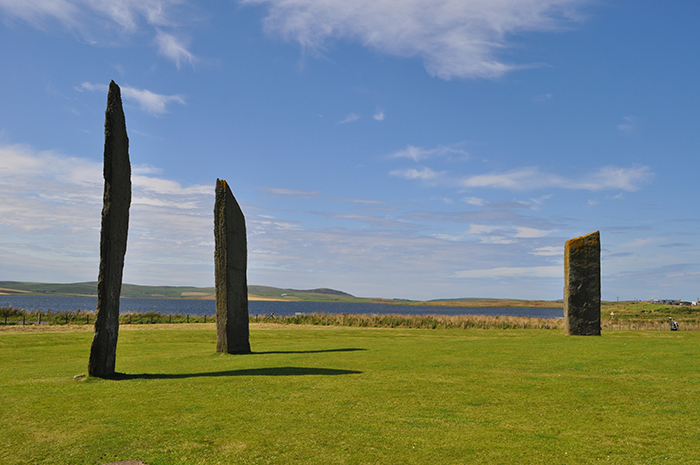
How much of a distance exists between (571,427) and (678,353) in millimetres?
10060

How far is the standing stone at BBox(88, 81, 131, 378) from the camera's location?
11844 millimetres

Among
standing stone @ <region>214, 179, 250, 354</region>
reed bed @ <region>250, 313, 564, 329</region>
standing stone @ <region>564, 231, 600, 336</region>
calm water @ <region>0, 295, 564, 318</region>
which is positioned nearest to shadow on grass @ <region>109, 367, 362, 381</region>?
standing stone @ <region>214, 179, 250, 354</region>

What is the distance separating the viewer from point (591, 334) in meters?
22.8

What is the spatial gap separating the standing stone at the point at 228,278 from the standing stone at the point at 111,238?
18.4ft

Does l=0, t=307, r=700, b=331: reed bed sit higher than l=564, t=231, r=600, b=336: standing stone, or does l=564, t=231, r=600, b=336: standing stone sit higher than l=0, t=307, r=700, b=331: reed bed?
l=564, t=231, r=600, b=336: standing stone

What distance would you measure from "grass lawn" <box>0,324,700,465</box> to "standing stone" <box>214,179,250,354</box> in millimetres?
3187

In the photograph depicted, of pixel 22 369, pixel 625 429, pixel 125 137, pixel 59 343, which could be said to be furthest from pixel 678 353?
pixel 59 343

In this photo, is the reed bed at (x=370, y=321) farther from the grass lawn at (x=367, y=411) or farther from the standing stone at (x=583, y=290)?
the grass lawn at (x=367, y=411)

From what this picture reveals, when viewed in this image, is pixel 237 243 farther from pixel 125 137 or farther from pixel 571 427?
pixel 571 427

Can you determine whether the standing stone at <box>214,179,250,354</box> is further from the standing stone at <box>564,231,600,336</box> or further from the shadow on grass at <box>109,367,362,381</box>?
the standing stone at <box>564,231,600,336</box>

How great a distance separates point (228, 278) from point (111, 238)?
6376 millimetres

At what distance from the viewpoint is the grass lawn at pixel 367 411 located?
235 inches

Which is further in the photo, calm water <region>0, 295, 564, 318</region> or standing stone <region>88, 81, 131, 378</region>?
calm water <region>0, 295, 564, 318</region>

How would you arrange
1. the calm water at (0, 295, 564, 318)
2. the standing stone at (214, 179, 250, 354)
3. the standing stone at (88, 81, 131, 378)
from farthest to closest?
the calm water at (0, 295, 564, 318)
the standing stone at (214, 179, 250, 354)
the standing stone at (88, 81, 131, 378)
